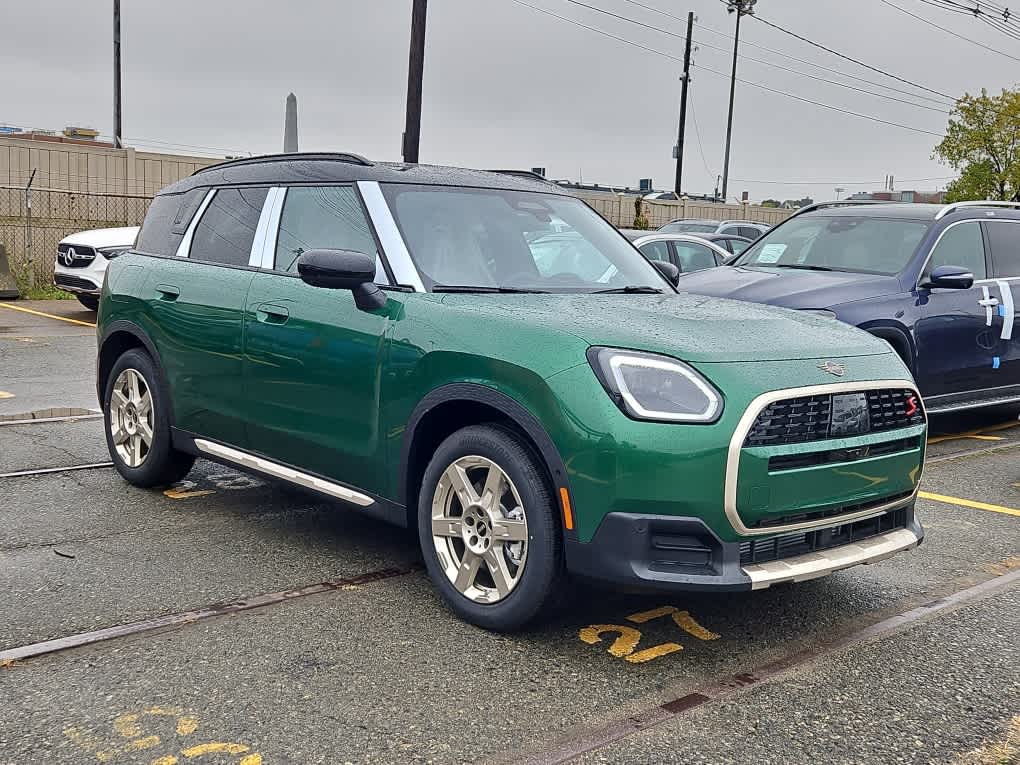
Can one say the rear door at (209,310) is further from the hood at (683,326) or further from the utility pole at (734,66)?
the utility pole at (734,66)

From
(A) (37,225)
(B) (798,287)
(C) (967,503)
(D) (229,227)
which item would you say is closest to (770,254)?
(B) (798,287)

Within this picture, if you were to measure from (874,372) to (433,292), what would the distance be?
1761 mm

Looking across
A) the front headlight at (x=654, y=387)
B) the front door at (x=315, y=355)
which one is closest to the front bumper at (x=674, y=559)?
the front headlight at (x=654, y=387)

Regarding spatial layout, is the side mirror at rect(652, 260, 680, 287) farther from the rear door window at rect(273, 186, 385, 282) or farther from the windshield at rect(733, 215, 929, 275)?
the windshield at rect(733, 215, 929, 275)

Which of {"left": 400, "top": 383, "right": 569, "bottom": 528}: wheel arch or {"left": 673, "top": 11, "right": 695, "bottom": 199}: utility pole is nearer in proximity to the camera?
{"left": 400, "top": 383, "right": 569, "bottom": 528}: wheel arch

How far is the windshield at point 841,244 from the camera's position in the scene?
8.59 metres

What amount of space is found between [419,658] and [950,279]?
561 cm

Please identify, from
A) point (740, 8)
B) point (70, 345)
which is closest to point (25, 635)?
point (70, 345)

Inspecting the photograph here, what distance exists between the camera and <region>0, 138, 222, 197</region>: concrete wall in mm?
22234

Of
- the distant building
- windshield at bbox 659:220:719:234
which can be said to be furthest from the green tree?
windshield at bbox 659:220:719:234

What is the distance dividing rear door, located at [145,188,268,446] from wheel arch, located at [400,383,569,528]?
122 centimetres

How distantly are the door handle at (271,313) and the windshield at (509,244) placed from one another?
68 centimetres

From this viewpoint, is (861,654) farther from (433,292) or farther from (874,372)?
(433,292)

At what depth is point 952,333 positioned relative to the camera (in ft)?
27.6
